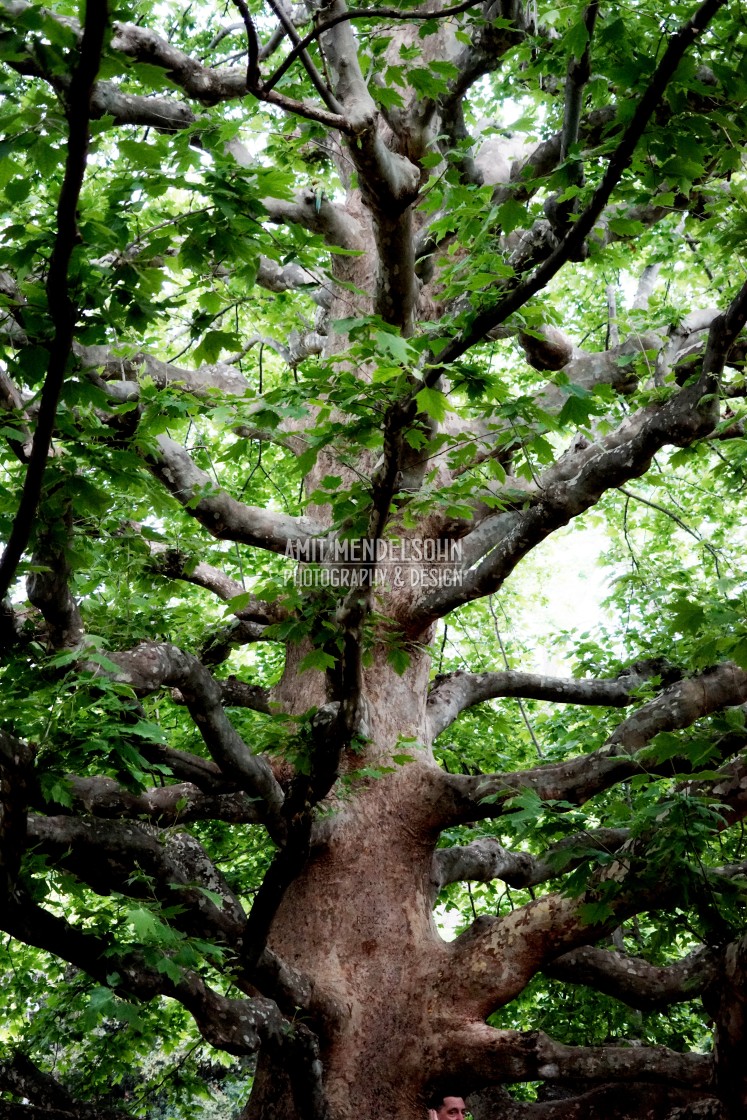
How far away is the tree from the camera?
2.89 meters

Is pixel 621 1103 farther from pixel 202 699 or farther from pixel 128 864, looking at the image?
pixel 202 699

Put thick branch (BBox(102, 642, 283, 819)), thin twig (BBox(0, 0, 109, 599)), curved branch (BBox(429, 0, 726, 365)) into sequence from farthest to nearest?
1. thick branch (BBox(102, 642, 283, 819))
2. curved branch (BBox(429, 0, 726, 365))
3. thin twig (BBox(0, 0, 109, 599))

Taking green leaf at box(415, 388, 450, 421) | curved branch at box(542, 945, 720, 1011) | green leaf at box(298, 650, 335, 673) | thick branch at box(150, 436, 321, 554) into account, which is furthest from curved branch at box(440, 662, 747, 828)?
green leaf at box(415, 388, 450, 421)

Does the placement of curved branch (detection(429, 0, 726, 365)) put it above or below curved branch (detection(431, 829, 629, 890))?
above

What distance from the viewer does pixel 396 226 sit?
407 centimetres

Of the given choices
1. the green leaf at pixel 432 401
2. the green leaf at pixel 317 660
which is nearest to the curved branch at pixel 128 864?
the green leaf at pixel 317 660

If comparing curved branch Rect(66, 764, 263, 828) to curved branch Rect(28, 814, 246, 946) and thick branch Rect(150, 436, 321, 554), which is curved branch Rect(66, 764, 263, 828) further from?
thick branch Rect(150, 436, 321, 554)

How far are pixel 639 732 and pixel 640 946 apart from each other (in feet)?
10.4

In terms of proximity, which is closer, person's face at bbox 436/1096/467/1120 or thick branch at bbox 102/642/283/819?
thick branch at bbox 102/642/283/819

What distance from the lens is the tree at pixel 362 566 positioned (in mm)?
2889

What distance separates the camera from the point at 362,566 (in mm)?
4285

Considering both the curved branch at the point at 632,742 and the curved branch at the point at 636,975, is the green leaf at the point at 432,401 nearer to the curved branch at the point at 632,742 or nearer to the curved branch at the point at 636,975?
the curved branch at the point at 632,742

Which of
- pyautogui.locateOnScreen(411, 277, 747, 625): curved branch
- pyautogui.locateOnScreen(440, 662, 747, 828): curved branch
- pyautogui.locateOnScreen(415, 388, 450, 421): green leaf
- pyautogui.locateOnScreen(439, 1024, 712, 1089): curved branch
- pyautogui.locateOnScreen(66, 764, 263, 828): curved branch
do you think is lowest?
pyautogui.locateOnScreen(439, 1024, 712, 1089): curved branch

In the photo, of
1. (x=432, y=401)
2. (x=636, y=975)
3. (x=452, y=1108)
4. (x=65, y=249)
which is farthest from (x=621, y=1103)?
(x=65, y=249)
